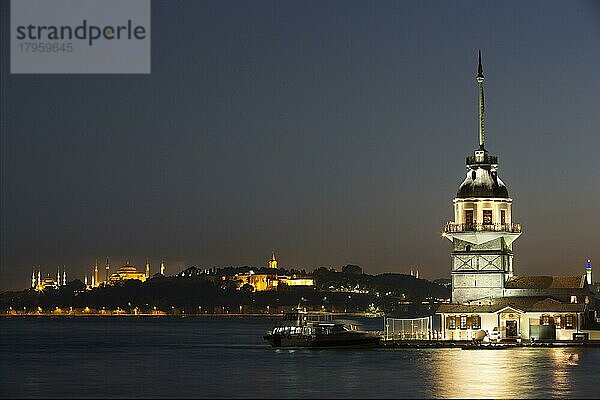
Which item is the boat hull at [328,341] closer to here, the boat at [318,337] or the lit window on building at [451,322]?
the boat at [318,337]

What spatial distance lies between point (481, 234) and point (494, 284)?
403cm

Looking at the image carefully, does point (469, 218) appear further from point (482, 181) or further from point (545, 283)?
point (545, 283)

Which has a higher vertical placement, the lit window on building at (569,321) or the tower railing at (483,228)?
the tower railing at (483,228)

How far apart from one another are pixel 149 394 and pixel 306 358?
100ft

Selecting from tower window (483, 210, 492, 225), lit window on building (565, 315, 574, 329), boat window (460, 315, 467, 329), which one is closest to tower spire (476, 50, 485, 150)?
tower window (483, 210, 492, 225)

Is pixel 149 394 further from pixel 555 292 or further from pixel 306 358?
Answer: pixel 555 292

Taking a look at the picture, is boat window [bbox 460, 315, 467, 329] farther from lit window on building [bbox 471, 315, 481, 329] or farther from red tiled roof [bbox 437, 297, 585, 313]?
red tiled roof [bbox 437, 297, 585, 313]

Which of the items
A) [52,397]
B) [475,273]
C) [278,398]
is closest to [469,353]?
[475,273]

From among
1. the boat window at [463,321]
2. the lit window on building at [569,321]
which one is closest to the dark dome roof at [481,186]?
the boat window at [463,321]

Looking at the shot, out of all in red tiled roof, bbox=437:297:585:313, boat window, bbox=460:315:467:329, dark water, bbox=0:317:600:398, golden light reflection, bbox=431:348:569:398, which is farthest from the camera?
boat window, bbox=460:315:467:329

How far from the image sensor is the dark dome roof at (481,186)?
10244 centimetres

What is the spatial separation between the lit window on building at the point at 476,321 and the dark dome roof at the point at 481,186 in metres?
9.51

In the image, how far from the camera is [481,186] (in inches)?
4043

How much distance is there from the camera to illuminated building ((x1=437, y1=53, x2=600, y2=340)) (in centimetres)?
10044
